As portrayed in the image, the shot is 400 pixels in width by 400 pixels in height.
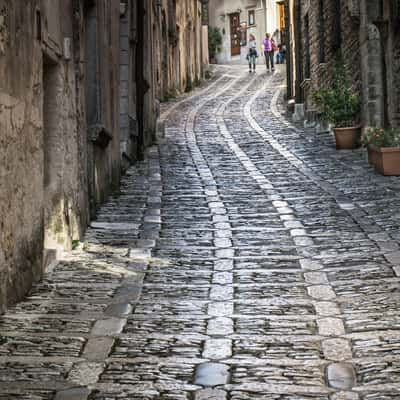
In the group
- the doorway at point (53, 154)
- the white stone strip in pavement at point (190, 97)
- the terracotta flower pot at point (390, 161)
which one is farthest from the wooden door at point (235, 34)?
the doorway at point (53, 154)

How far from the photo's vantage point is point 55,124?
344 inches

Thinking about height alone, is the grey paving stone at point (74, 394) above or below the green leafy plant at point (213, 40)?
below

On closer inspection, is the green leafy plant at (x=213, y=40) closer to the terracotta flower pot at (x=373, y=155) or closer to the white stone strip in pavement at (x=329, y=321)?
the terracotta flower pot at (x=373, y=155)

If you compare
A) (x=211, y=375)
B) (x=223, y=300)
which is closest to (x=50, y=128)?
(x=223, y=300)

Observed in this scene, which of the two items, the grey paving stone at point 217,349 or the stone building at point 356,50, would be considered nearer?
the grey paving stone at point 217,349

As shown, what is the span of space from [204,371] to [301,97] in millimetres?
21803

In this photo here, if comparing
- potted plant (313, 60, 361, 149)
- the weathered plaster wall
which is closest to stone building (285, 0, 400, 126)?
potted plant (313, 60, 361, 149)

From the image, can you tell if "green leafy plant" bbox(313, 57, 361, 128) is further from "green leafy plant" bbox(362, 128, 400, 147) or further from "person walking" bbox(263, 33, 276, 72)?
"person walking" bbox(263, 33, 276, 72)

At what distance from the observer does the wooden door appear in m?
59.3

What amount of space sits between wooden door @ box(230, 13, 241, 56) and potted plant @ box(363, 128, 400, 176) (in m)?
45.6

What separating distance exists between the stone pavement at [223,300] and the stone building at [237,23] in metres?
44.6

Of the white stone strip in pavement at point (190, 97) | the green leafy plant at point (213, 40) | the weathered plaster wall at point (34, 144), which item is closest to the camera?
the weathered plaster wall at point (34, 144)

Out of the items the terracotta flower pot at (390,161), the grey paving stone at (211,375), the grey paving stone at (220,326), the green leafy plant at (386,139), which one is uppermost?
the green leafy plant at (386,139)

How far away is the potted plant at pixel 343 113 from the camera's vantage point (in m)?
17.8
